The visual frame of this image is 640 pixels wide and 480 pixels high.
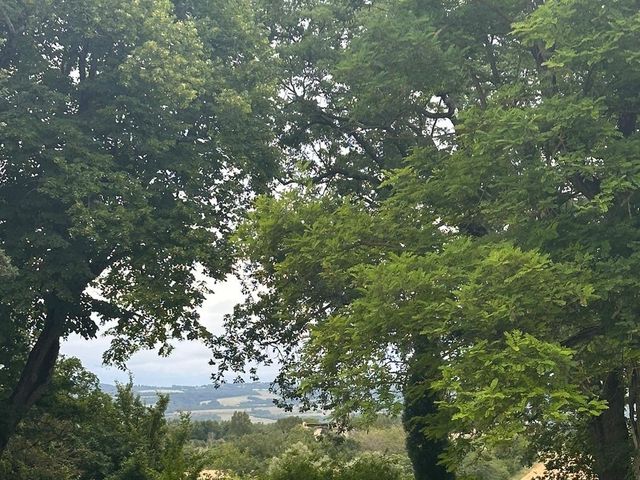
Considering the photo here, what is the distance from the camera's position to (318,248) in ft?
40.6

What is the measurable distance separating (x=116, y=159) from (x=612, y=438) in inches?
551

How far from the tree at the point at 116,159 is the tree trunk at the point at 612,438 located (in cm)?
1017

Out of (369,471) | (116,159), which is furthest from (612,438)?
(116,159)

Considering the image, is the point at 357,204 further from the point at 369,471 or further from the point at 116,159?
the point at 116,159

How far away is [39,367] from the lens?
742 inches

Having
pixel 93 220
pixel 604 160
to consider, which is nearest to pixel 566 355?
pixel 604 160

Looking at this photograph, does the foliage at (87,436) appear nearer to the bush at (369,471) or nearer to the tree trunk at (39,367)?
the tree trunk at (39,367)

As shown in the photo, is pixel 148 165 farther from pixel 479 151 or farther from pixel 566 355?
pixel 566 355

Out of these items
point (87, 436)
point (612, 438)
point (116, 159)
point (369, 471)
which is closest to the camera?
point (612, 438)

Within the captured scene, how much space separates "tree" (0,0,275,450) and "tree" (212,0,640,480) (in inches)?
135

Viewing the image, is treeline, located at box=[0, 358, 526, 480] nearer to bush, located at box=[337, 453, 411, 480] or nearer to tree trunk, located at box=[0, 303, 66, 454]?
bush, located at box=[337, 453, 411, 480]

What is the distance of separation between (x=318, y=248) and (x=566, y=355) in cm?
→ 504

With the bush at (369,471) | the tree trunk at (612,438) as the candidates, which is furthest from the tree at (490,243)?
the bush at (369,471)

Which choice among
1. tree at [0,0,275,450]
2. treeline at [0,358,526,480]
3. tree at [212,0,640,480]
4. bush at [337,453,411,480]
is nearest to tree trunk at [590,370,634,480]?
tree at [212,0,640,480]
